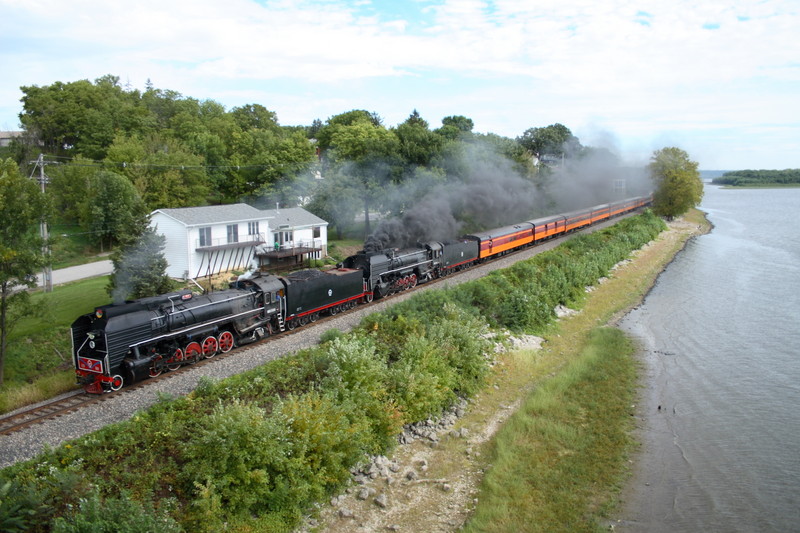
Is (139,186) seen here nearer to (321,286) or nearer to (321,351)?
(321,286)

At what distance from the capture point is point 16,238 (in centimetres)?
2088

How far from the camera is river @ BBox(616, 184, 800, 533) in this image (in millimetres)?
14914

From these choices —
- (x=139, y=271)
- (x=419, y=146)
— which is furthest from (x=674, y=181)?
(x=139, y=271)

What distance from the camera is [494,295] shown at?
2947 centimetres

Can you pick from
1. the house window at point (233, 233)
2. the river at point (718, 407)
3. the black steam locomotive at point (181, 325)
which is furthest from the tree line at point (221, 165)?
the river at point (718, 407)

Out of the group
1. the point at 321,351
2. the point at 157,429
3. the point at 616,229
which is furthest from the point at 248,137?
the point at 157,429

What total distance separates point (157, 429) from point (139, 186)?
38.4 meters

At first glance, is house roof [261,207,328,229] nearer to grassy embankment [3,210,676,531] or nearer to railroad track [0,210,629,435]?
railroad track [0,210,629,435]

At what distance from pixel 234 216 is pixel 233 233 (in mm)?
1234

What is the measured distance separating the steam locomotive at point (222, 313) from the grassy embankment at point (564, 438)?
8.75m

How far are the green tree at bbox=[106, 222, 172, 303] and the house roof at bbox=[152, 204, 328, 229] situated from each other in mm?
6738

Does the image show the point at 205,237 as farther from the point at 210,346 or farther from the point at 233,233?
the point at 210,346

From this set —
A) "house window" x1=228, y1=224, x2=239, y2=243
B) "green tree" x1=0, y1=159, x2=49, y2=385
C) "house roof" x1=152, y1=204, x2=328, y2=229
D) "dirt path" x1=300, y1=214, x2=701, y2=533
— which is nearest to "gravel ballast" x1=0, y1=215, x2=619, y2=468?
"dirt path" x1=300, y1=214, x2=701, y2=533

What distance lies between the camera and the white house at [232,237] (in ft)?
122
